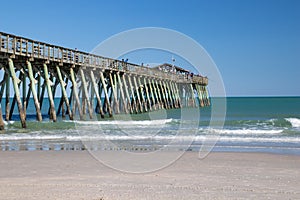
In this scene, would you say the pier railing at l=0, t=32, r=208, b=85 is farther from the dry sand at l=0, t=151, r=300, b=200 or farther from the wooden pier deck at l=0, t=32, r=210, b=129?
the dry sand at l=0, t=151, r=300, b=200

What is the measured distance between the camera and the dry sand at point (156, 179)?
629 cm

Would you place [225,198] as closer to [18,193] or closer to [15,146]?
[18,193]

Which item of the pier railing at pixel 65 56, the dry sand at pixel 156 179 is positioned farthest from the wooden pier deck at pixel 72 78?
the dry sand at pixel 156 179

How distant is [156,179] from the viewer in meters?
7.75

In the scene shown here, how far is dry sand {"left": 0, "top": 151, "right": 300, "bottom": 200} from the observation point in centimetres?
629

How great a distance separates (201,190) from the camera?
6645 millimetres

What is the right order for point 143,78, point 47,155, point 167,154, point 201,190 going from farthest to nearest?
point 143,78, point 167,154, point 47,155, point 201,190

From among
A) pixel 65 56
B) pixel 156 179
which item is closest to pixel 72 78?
pixel 65 56

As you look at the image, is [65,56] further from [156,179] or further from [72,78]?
[156,179]

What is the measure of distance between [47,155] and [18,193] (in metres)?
5.35

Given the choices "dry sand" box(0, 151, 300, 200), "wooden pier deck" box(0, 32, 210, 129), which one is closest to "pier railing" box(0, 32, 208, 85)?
"wooden pier deck" box(0, 32, 210, 129)

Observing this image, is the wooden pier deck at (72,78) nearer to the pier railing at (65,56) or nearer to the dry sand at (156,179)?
the pier railing at (65,56)

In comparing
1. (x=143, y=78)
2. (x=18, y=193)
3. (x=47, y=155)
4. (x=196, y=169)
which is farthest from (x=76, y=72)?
(x=18, y=193)

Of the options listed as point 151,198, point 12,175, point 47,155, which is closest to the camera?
point 151,198
